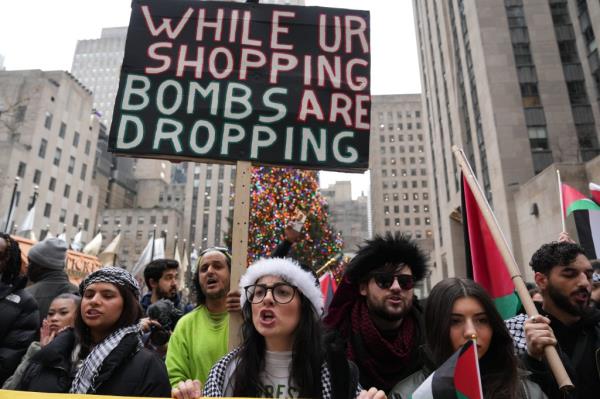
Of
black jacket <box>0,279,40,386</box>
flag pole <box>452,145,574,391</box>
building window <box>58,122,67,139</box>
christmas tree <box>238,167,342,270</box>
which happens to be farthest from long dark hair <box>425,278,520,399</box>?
building window <box>58,122,67,139</box>

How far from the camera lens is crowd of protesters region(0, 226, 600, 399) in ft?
7.55

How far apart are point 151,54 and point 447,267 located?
4430cm

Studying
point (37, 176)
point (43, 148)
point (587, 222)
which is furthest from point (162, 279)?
point (43, 148)

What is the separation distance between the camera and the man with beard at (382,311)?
2832mm

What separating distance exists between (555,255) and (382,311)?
4.60ft

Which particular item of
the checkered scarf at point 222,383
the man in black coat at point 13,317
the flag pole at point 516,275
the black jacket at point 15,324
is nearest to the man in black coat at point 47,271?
the man in black coat at point 13,317

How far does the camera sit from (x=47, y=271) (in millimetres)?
4270

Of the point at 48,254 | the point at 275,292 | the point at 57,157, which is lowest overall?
the point at 275,292

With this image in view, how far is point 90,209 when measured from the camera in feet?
183

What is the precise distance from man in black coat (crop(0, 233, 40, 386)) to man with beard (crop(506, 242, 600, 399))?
12.0 feet

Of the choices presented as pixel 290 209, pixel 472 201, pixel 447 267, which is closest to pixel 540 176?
pixel 290 209

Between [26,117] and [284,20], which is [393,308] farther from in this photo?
[26,117]

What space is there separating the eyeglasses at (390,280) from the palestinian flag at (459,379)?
1277 mm

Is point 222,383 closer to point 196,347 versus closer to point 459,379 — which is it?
point 196,347
